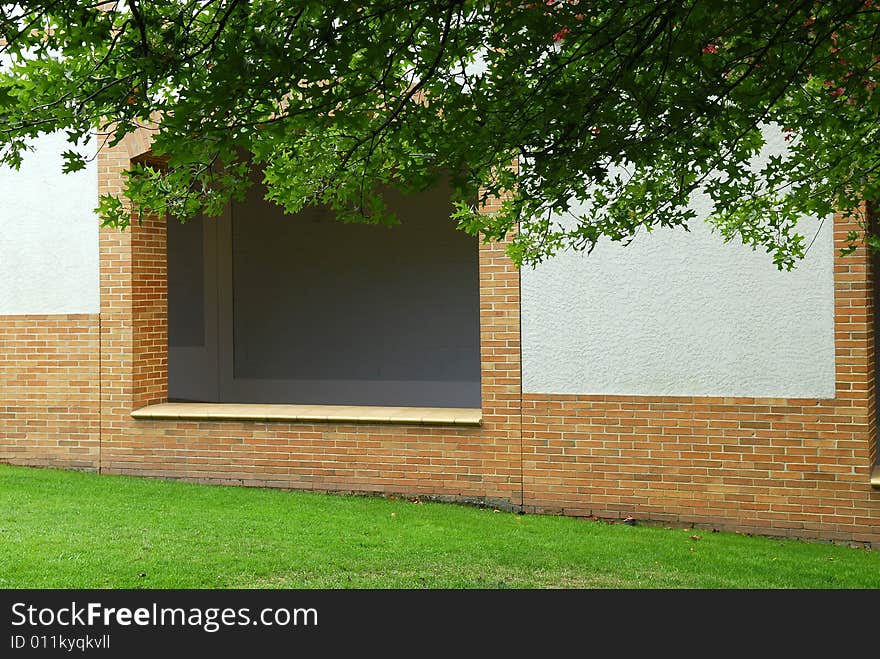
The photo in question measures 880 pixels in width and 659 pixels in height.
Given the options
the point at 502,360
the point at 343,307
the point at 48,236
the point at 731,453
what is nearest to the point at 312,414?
the point at 502,360

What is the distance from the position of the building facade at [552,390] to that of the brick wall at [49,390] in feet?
0.07

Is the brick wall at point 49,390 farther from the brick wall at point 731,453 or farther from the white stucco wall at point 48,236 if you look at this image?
the brick wall at point 731,453

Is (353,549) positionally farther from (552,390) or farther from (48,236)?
(48,236)

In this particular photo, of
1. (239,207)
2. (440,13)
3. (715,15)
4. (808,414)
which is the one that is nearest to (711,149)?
(715,15)

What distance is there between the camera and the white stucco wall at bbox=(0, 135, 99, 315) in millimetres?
11016

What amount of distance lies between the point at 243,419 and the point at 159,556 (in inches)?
126

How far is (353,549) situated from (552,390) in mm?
2566

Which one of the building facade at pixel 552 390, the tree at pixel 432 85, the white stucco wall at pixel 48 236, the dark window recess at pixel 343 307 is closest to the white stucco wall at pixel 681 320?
the building facade at pixel 552 390

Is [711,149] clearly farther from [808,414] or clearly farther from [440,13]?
[808,414]

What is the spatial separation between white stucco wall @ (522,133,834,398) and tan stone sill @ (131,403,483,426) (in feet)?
2.88

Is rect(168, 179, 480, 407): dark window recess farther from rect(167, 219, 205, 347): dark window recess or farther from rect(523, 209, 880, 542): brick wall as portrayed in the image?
rect(523, 209, 880, 542): brick wall

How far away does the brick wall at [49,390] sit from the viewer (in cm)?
1108

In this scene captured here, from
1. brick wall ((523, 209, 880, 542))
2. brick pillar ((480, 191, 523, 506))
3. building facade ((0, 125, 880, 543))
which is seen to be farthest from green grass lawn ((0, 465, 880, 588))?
brick pillar ((480, 191, 523, 506))

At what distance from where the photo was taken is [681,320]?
9109 mm
